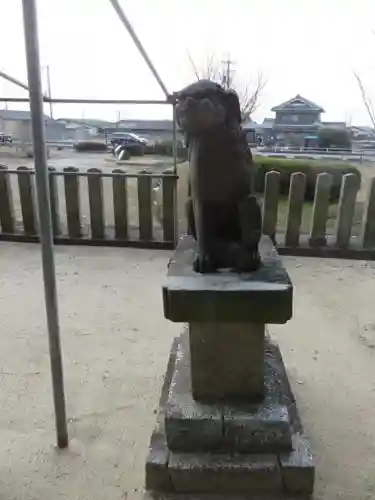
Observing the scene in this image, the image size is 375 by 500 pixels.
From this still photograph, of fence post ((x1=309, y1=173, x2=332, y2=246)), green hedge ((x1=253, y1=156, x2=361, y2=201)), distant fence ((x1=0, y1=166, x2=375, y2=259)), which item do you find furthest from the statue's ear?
green hedge ((x1=253, y1=156, x2=361, y2=201))

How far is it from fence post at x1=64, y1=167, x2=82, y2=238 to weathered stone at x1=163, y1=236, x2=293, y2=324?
91.0 inches

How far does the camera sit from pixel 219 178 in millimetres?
1122

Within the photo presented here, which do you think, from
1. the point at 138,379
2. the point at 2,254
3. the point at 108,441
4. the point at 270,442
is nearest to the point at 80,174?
the point at 2,254

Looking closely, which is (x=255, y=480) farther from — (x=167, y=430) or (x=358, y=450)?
(x=358, y=450)

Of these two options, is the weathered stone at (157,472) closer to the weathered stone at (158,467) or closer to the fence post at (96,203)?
the weathered stone at (158,467)

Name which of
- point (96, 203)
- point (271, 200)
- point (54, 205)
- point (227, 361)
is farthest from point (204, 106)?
point (54, 205)

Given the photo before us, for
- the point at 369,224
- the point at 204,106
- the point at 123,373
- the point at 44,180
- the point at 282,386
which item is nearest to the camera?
the point at 204,106

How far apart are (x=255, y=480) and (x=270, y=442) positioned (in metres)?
0.10

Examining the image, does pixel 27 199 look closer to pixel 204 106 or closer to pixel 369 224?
pixel 369 224

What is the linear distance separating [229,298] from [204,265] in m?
0.13

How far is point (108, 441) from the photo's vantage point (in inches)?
54.9

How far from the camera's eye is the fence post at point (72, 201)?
10.7 ft

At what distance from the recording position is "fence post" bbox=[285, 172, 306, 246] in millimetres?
3057

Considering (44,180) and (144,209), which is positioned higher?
(44,180)
